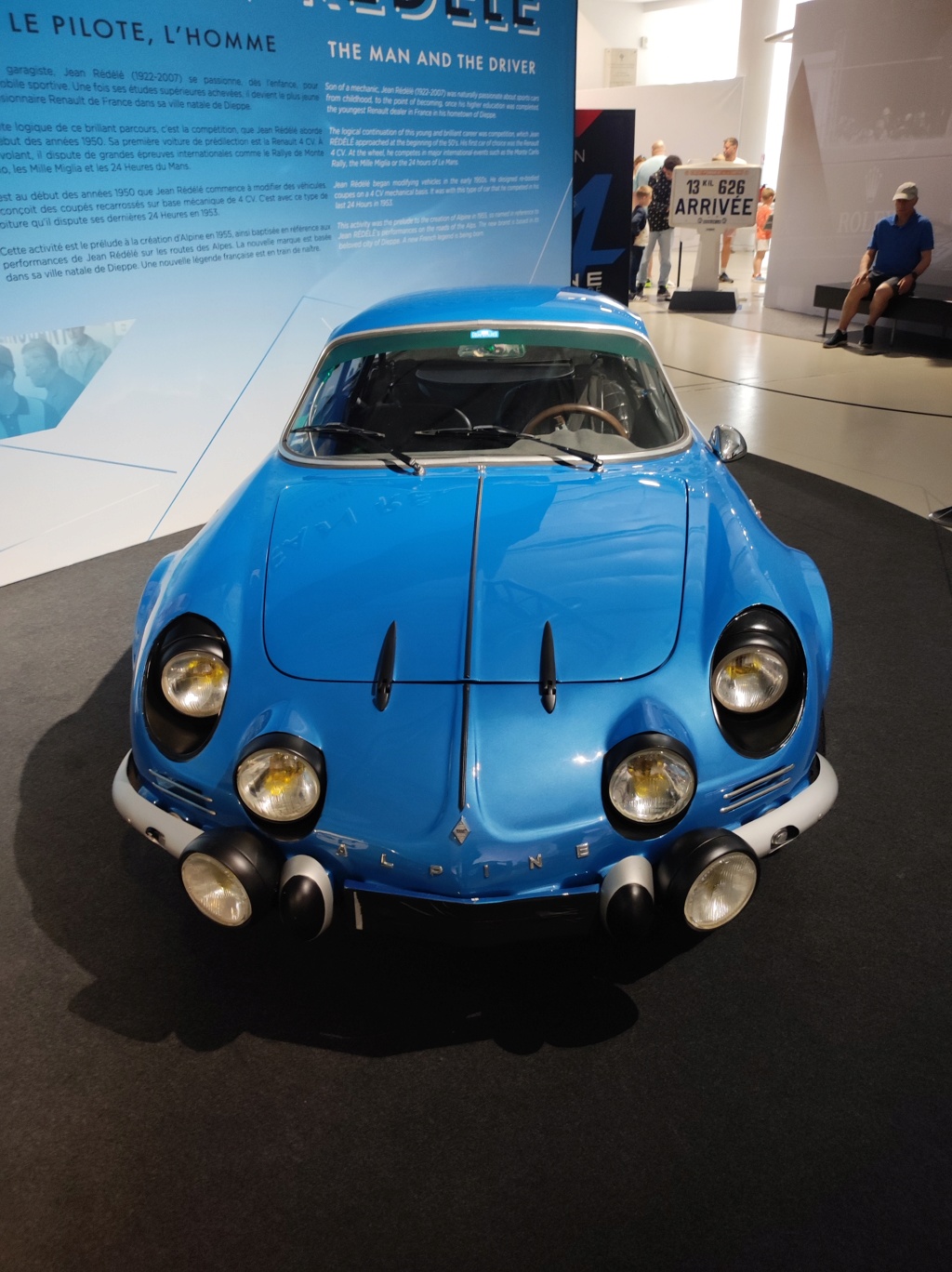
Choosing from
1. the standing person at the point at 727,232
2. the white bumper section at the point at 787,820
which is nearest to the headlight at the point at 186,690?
the white bumper section at the point at 787,820

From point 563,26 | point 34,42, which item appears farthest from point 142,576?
point 563,26

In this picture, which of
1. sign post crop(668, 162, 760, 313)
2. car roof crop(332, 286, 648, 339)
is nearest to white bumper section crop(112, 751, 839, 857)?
car roof crop(332, 286, 648, 339)

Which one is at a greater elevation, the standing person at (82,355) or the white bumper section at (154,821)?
the standing person at (82,355)

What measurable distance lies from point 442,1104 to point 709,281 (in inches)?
475

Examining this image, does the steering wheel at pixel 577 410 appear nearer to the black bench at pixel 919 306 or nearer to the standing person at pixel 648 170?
the black bench at pixel 919 306

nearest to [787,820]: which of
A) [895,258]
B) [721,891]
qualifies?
[721,891]

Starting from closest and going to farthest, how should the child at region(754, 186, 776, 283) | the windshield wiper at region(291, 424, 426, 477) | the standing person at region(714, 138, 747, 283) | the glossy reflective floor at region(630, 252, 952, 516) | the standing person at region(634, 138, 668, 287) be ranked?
the windshield wiper at region(291, 424, 426, 477) → the glossy reflective floor at region(630, 252, 952, 516) → the standing person at region(714, 138, 747, 283) → the standing person at region(634, 138, 668, 287) → the child at region(754, 186, 776, 283)

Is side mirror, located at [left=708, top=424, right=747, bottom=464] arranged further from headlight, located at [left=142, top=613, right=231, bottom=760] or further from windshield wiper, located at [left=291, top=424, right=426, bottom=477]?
headlight, located at [left=142, top=613, right=231, bottom=760]

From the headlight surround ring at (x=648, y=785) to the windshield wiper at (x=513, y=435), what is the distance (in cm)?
112

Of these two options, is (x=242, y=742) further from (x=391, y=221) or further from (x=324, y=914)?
(x=391, y=221)

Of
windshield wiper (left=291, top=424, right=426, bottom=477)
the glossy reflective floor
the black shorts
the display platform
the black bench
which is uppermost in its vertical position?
windshield wiper (left=291, top=424, right=426, bottom=477)

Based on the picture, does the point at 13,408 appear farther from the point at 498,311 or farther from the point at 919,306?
the point at 919,306

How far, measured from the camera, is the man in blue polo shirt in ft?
29.0

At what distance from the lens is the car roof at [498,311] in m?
3.04
